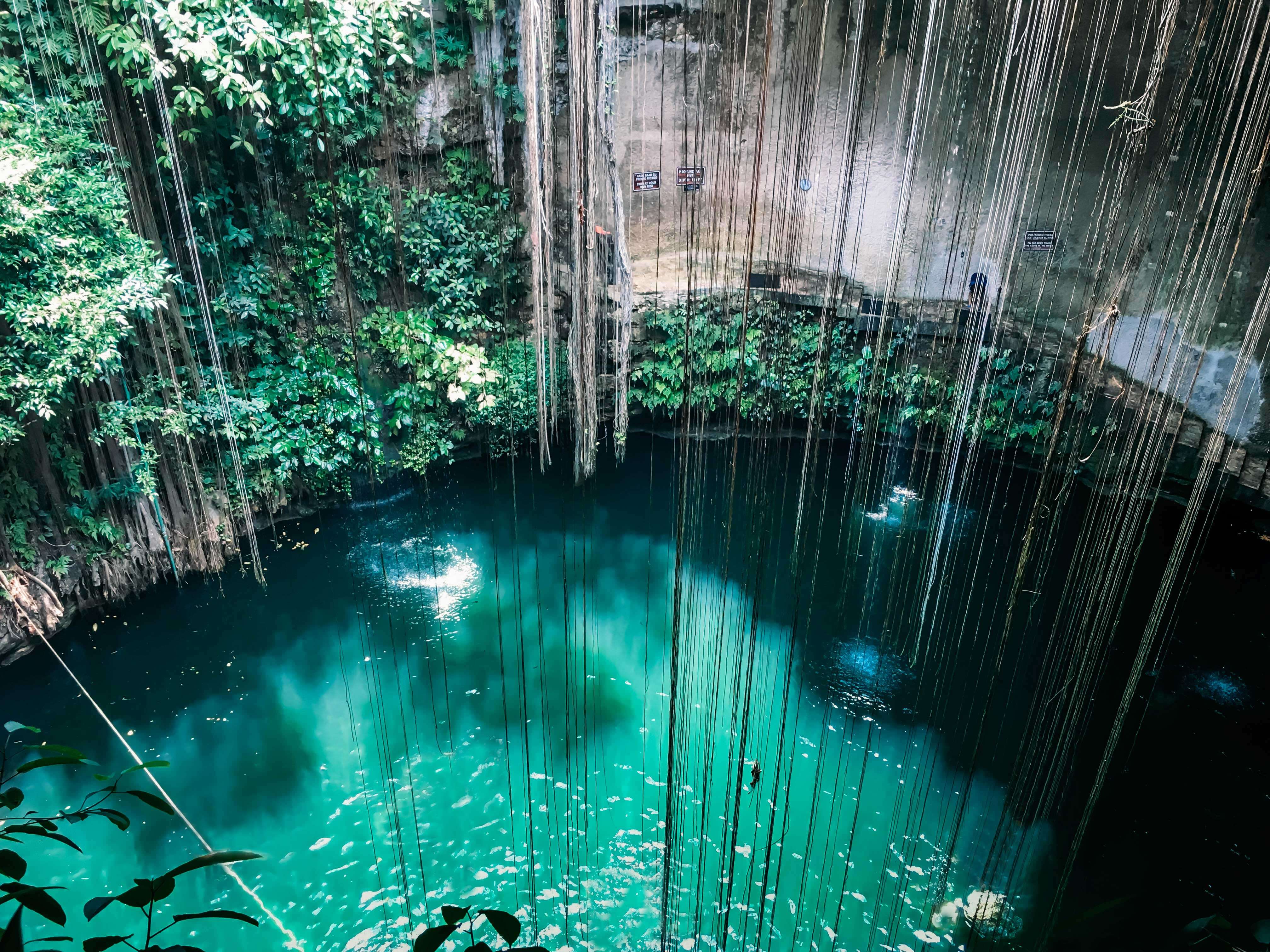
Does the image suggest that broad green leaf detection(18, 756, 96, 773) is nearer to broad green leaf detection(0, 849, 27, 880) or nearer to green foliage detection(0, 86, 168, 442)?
broad green leaf detection(0, 849, 27, 880)

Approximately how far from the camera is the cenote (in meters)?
4.63

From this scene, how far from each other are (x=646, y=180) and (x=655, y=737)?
557 cm

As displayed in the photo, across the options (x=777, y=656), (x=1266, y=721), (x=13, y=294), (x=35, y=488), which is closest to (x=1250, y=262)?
(x=1266, y=721)

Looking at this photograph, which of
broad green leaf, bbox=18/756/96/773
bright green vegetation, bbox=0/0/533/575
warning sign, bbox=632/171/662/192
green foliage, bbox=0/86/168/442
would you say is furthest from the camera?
warning sign, bbox=632/171/662/192

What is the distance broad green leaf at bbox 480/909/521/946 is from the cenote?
2.70m

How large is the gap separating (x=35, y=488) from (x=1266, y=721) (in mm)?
8942

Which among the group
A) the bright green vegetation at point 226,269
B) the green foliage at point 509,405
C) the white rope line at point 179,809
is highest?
the bright green vegetation at point 226,269

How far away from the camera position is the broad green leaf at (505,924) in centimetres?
70

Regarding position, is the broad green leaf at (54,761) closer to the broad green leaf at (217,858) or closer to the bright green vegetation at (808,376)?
Result: the broad green leaf at (217,858)

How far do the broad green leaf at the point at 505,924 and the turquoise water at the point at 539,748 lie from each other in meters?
3.12

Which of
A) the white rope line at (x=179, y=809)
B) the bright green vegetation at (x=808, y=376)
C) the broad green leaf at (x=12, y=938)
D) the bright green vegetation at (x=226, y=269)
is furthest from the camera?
the bright green vegetation at (x=808, y=376)

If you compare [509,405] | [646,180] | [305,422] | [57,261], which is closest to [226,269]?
[305,422]

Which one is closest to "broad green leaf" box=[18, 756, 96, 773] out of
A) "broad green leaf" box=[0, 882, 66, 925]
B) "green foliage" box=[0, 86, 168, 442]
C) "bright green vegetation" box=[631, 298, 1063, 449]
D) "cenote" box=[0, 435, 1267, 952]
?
"broad green leaf" box=[0, 882, 66, 925]

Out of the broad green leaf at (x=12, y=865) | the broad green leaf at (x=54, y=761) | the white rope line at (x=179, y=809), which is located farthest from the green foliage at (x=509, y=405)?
the broad green leaf at (x=12, y=865)
